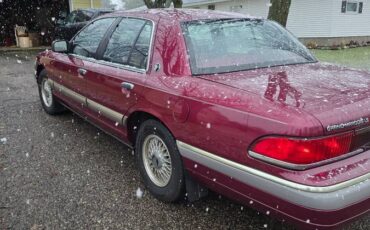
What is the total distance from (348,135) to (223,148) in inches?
30.6

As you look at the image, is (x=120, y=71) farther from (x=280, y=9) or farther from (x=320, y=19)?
(x=320, y=19)

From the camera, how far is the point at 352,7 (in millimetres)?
21078

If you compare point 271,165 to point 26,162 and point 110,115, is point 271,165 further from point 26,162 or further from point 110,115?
point 26,162

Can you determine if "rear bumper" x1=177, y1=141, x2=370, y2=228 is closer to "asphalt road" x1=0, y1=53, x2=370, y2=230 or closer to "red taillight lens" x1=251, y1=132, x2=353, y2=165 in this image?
"red taillight lens" x1=251, y1=132, x2=353, y2=165

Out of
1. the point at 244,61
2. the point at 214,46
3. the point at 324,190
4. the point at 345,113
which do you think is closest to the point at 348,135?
the point at 345,113

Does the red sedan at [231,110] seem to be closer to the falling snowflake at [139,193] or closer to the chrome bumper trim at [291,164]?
the chrome bumper trim at [291,164]

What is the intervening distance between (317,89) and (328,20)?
1883 centimetres

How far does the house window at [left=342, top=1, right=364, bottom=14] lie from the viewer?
20384 mm

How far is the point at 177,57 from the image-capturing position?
3.23m

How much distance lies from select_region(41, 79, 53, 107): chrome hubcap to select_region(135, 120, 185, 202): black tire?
2.98 meters

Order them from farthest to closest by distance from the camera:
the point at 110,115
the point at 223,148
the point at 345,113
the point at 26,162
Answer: the point at 26,162
the point at 110,115
the point at 223,148
the point at 345,113

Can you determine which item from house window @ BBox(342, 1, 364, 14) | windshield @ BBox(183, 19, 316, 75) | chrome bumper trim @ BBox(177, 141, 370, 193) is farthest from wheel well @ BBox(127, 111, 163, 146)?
house window @ BBox(342, 1, 364, 14)

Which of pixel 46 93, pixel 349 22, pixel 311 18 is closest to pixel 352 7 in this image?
pixel 349 22

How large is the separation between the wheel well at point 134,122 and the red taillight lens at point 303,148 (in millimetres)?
1417
